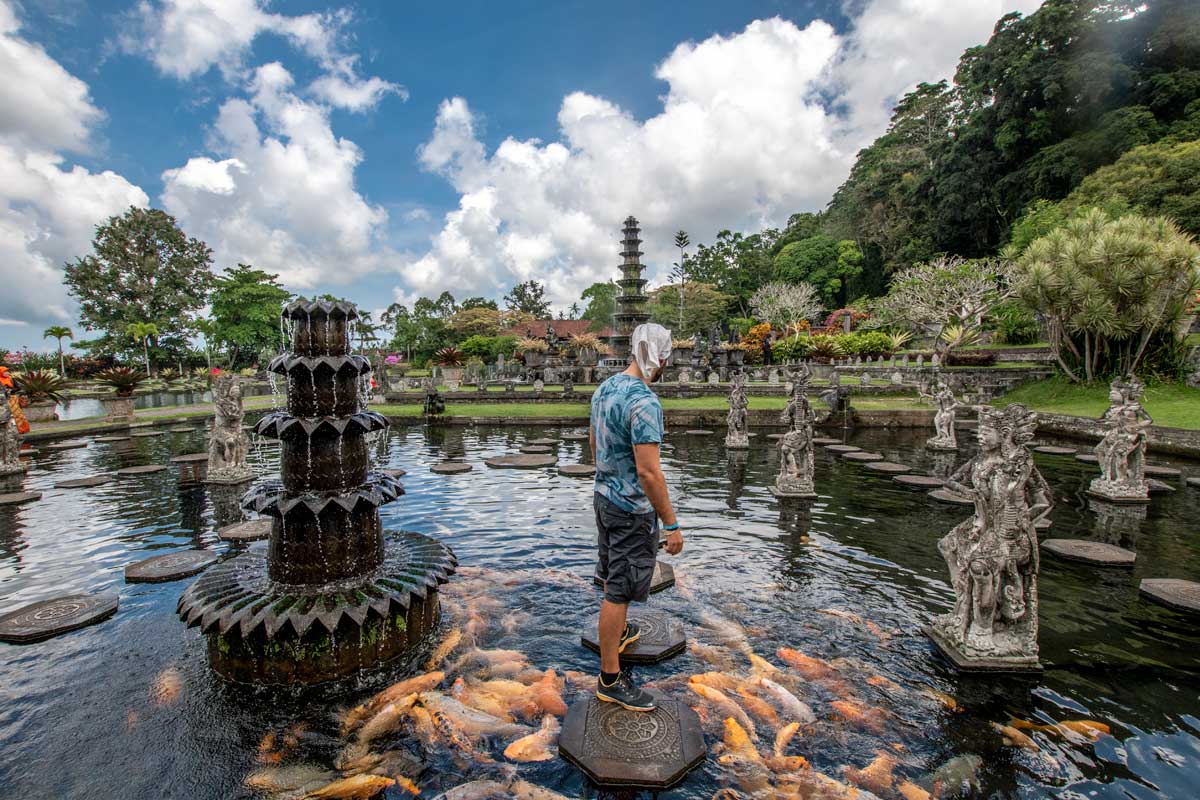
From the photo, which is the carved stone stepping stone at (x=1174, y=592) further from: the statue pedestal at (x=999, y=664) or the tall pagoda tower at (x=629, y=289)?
the tall pagoda tower at (x=629, y=289)

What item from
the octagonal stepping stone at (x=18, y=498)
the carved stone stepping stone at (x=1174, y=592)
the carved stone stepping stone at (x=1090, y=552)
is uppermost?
the octagonal stepping stone at (x=18, y=498)

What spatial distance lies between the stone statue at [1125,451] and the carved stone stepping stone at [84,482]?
62.0 feet

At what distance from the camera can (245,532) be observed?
7535 mm

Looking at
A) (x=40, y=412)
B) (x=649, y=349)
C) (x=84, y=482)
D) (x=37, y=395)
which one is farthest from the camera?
(x=40, y=412)

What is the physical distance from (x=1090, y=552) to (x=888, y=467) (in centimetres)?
543

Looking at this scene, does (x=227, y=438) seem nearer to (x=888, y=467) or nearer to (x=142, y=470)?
(x=142, y=470)

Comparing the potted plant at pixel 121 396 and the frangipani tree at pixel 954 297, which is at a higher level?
the frangipani tree at pixel 954 297

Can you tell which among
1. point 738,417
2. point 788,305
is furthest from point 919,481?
point 788,305

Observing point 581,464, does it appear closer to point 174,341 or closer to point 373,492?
point 373,492

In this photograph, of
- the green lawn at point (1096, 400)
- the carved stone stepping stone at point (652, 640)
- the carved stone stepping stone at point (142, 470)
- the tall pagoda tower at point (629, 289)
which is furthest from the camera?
the tall pagoda tower at point (629, 289)

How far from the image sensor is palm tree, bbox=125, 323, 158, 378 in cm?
4725

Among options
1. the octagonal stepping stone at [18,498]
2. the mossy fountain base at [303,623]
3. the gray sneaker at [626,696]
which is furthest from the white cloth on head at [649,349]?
the octagonal stepping stone at [18,498]

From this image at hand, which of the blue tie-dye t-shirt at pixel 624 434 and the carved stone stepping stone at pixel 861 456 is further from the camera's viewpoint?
the carved stone stepping stone at pixel 861 456

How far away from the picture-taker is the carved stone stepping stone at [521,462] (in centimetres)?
1231
